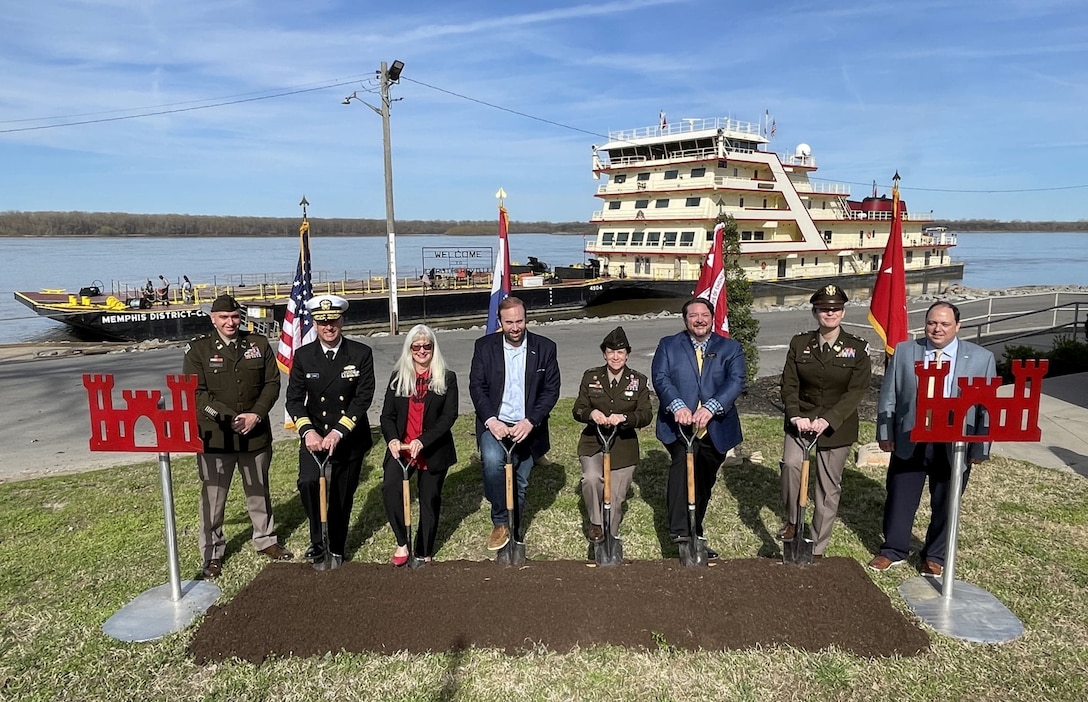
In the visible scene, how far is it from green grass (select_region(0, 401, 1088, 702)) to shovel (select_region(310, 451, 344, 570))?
0.68 meters

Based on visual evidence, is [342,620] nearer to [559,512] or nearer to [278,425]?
[559,512]

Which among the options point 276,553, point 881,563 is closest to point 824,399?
point 881,563

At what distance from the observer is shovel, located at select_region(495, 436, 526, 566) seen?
455cm

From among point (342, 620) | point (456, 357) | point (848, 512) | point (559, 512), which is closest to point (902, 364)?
point (848, 512)

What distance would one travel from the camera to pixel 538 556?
515cm

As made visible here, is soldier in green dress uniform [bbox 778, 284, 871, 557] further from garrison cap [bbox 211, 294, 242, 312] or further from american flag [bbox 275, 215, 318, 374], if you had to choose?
american flag [bbox 275, 215, 318, 374]

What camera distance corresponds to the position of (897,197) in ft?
22.4

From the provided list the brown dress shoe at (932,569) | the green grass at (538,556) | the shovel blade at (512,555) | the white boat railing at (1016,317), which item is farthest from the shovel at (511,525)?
the white boat railing at (1016,317)

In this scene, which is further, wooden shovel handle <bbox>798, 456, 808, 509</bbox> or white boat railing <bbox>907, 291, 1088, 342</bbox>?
white boat railing <bbox>907, 291, 1088, 342</bbox>

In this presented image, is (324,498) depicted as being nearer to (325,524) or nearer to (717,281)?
(325,524)

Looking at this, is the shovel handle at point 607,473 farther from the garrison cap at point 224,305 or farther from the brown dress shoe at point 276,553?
the garrison cap at point 224,305

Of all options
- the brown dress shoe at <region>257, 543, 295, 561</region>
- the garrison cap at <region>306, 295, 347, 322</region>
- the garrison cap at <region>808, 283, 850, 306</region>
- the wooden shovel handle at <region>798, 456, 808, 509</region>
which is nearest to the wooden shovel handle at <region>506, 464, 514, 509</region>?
the garrison cap at <region>306, 295, 347, 322</region>

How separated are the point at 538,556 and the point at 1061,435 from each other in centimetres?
714

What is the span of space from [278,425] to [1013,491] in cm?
917
